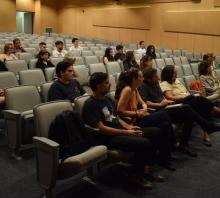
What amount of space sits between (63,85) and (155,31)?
11.8 meters

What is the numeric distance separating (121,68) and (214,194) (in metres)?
3.94

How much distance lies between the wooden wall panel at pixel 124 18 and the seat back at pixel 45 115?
12930 mm

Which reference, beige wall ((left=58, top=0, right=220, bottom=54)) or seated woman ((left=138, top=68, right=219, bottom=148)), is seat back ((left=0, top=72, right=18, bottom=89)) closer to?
seated woman ((left=138, top=68, right=219, bottom=148))

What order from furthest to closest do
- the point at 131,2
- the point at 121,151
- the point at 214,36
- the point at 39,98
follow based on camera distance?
1. the point at 131,2
2. the point at 214,36
3. the point at 39,98
4. the point at 121,151

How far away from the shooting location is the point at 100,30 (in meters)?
18.7

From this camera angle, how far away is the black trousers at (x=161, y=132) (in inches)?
132

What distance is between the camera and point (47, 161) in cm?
258

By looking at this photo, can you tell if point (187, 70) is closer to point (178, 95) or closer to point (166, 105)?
point (178, 95)

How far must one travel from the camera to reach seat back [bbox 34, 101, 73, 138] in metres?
2.79

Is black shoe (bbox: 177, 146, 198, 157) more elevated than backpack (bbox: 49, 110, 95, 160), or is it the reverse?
backpack (bbox: 49, 110, 95, 160)

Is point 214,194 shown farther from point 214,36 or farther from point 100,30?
point 100,30

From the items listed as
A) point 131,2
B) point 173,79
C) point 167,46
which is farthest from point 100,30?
point 173,79

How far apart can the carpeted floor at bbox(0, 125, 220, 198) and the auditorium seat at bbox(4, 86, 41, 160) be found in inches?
7.6

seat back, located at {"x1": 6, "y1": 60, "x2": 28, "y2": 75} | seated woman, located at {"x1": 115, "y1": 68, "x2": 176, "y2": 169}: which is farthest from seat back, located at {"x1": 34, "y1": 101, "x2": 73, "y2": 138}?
seat back, located at {"x1": 6, "y1": 60, "x2": 28, "y2": 75}
